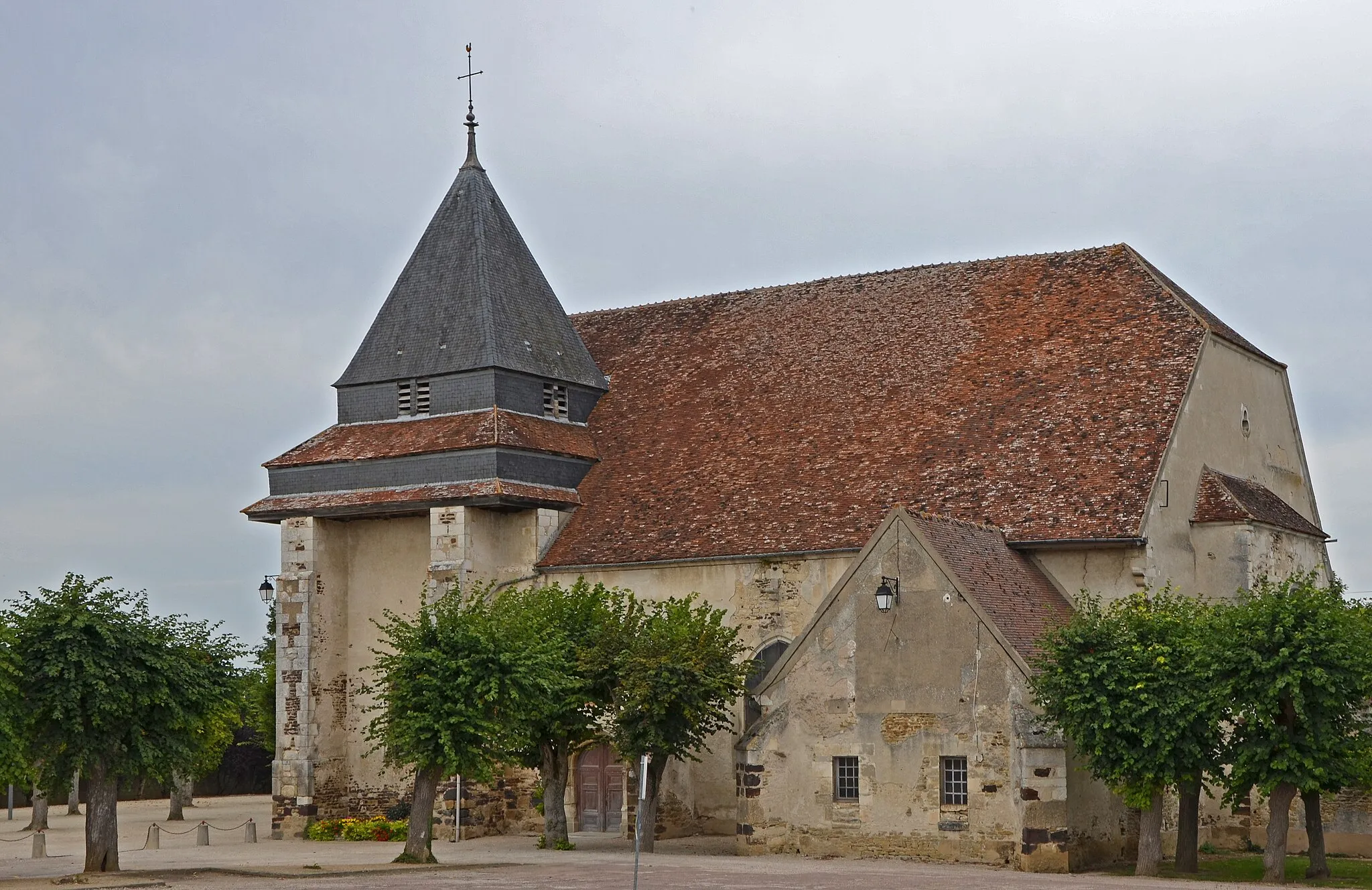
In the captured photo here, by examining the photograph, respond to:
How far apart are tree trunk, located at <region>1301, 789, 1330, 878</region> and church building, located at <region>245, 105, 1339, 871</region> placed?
334 cm

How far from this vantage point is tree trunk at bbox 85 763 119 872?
25.3m

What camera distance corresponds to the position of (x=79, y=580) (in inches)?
992

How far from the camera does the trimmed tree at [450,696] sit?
90.5 ft

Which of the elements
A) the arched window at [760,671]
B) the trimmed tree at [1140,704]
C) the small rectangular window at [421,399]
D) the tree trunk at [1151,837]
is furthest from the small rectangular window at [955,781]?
the small rectangular window at [421,399]

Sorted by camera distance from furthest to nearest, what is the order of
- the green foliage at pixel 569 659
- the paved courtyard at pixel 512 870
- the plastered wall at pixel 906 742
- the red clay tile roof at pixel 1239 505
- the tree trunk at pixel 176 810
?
the tree trunk at pixel 176 810, the red clay tile roof at pixel 1239 505, the green foliage at pixel 569 659, the plastered wall at pixel 906 742, the paved courtyard at pixel 512 870

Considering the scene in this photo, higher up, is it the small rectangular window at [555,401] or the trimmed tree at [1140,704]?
the small rectangular window at [555,401]

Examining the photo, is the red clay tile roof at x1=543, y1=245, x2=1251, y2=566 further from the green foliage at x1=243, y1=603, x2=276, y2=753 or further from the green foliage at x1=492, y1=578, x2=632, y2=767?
the green foliage at x1=243, y1=603, x2=276, y2=753

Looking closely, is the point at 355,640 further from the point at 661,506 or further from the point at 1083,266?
the point at 1083,266

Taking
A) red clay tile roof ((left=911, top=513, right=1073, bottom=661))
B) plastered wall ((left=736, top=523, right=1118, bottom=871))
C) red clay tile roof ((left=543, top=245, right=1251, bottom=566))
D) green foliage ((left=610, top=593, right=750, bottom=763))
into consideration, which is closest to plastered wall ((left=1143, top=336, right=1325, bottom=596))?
red clay tile roof ((left=543, top=245, right=1251, bottom=566))

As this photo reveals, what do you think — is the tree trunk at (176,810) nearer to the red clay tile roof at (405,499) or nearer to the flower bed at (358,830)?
the flower bed at (358,830)

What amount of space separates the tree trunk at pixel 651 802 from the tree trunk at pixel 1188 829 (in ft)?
28.8

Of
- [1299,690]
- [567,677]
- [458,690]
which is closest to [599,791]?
[567,677]

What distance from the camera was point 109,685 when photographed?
2464cm

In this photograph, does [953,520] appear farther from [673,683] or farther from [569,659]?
[569,659]
